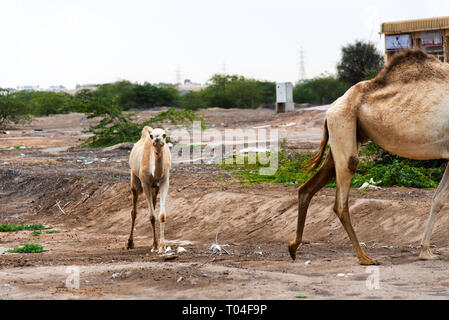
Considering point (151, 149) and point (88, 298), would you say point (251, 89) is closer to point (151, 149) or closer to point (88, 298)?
point (151, 149)

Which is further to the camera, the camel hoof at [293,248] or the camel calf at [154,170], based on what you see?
the camel calf at [154,170]

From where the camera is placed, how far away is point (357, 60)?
4747 cm

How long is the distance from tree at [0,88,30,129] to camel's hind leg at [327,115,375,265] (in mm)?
38418

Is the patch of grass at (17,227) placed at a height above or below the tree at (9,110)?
below

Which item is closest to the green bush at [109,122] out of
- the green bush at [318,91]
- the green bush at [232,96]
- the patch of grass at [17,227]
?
the patch of grass at [17,227]

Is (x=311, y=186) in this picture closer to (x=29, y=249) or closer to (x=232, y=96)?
(x=29, y=249)

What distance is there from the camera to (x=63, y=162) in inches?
794

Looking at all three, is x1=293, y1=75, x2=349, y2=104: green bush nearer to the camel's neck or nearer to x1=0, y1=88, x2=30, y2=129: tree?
x1=0, y1=88, x2=30, y2=129: tree

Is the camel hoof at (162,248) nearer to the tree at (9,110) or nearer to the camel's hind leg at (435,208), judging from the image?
the camel's hind leg at (435,208)

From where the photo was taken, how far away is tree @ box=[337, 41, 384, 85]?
154ft

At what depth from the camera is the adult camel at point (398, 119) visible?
726cm

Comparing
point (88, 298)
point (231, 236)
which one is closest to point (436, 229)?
point (231, 236)

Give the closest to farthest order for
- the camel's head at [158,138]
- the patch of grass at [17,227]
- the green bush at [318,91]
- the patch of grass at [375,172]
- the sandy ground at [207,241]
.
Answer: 1. the sandy ground at [207,241]
2. the camel's head at [158,138]
3. the patch of grass at [375,172]
4. the patch of grass at [17,227]
5. the green bush at [318,91]
